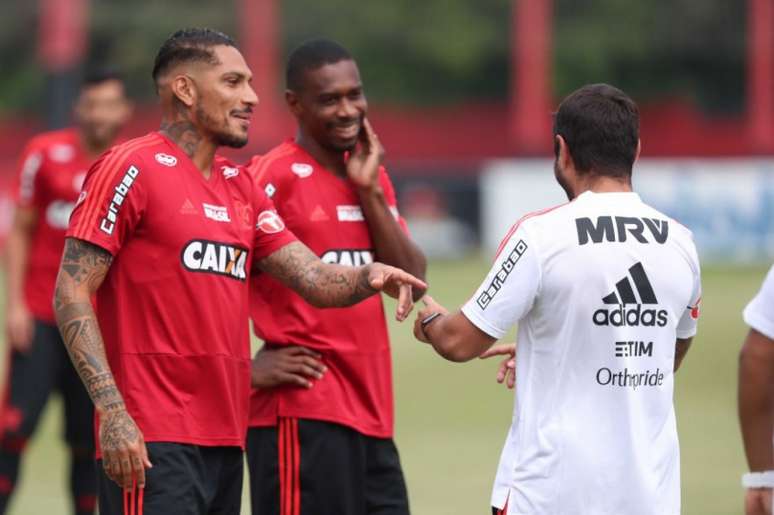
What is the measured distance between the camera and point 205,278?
5188 millimetres

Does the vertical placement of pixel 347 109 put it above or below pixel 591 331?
above

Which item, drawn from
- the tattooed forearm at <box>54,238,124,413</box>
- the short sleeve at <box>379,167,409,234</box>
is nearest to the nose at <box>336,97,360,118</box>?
the short sleeve at <box>379,167,409,234</box>

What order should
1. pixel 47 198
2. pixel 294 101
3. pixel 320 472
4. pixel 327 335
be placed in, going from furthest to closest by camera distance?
1. pixel 47 198
2. pixel 294 101
3. pixel 327 335
4. pixel 320 472

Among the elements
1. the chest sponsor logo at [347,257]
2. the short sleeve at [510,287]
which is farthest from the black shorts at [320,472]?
the short sleeve at [510,287]

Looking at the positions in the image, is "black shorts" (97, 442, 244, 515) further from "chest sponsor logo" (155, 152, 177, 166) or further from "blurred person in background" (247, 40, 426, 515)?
"chest sponsor logo" (155, 152, 177, 166)

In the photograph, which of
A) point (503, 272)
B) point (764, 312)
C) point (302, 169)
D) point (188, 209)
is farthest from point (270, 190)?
point (764, 312)

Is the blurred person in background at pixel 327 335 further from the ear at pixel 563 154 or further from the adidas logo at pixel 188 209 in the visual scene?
the ear at pixel 563 154

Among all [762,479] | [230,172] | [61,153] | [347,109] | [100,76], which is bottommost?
[762,479]

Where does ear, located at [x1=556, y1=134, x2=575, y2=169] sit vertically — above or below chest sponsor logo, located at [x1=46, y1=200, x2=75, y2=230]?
below

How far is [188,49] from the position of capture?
214 inches

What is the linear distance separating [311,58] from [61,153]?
2604mm

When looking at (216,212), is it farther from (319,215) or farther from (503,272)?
(503,272)

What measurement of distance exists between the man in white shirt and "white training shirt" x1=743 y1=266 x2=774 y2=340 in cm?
37

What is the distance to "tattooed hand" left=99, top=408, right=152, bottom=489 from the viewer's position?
16.0ft
